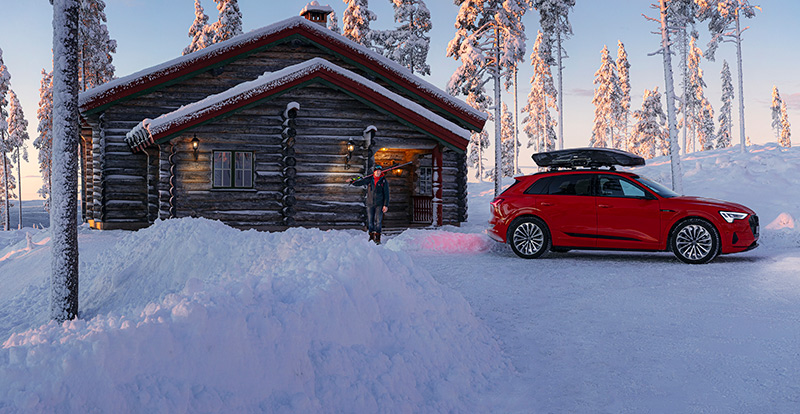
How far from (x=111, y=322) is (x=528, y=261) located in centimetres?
752

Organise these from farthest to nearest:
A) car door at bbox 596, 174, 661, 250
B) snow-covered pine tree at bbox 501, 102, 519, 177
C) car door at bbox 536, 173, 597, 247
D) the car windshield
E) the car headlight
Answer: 1. snow-covered pine tree at bbox 501, 102, 519, 177
2. car door at bbox 536, 173, 597, 247
3. the car windshield
4. car door at bbox 596, 174, 661, 250
5. the car headlight

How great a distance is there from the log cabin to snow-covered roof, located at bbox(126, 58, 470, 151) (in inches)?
1.1

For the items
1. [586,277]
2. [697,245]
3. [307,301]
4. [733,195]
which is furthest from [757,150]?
[307,301]

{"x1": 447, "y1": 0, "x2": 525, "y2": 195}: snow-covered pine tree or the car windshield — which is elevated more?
{"x1": 447, "y1": 0, "x2": 525, "y2": 195}: snow-covered pine tree

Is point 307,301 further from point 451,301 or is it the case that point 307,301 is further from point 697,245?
point 697,245

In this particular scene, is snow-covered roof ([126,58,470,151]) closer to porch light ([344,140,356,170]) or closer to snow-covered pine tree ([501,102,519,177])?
porch light ([344,140,356,170])

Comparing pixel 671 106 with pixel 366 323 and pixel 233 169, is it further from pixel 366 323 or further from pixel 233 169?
pixel 366 323

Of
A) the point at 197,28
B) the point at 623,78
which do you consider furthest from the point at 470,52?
the point at 623,78

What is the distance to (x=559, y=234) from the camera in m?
10.1

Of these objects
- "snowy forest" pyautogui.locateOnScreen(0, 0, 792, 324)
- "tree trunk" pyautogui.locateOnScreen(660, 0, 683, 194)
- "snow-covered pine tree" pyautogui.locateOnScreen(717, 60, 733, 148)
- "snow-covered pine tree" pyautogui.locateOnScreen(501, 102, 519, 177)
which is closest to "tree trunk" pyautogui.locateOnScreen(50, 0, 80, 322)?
"snowy forest" pyautogui.locateOnScreen(0, 0, 792, 324)

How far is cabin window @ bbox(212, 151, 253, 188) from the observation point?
1542cm

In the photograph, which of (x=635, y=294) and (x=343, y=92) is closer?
(x=635, y=294)

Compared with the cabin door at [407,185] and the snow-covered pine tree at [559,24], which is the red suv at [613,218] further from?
the snow-covered pine tree at [559,24]

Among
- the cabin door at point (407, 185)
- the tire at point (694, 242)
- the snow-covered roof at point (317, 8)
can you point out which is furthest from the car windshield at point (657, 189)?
the snow-covered roof at point (317, 8)
